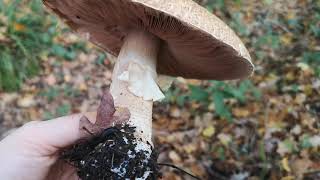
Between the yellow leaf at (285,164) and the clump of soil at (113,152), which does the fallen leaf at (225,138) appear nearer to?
the yellow leaf at (285,164)

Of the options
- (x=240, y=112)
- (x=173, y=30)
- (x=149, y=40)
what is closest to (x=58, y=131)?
(x=149, y=40)

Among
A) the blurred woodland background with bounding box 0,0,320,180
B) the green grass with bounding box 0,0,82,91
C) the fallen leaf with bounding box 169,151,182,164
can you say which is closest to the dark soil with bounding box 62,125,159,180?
the blurred woodland background with bounding box 0,0,320,180

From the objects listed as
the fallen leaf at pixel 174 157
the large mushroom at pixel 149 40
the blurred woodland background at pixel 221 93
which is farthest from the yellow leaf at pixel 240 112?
the large mushroom at pixel 149 40

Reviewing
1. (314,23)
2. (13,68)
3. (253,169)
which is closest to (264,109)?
(253,169)

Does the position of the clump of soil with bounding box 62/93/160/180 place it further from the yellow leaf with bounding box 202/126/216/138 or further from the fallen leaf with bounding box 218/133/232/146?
the yellow leaf with bounding box 202/126/216/138

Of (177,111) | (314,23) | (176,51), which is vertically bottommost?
(177,111)

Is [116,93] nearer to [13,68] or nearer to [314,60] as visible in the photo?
[314,60]
